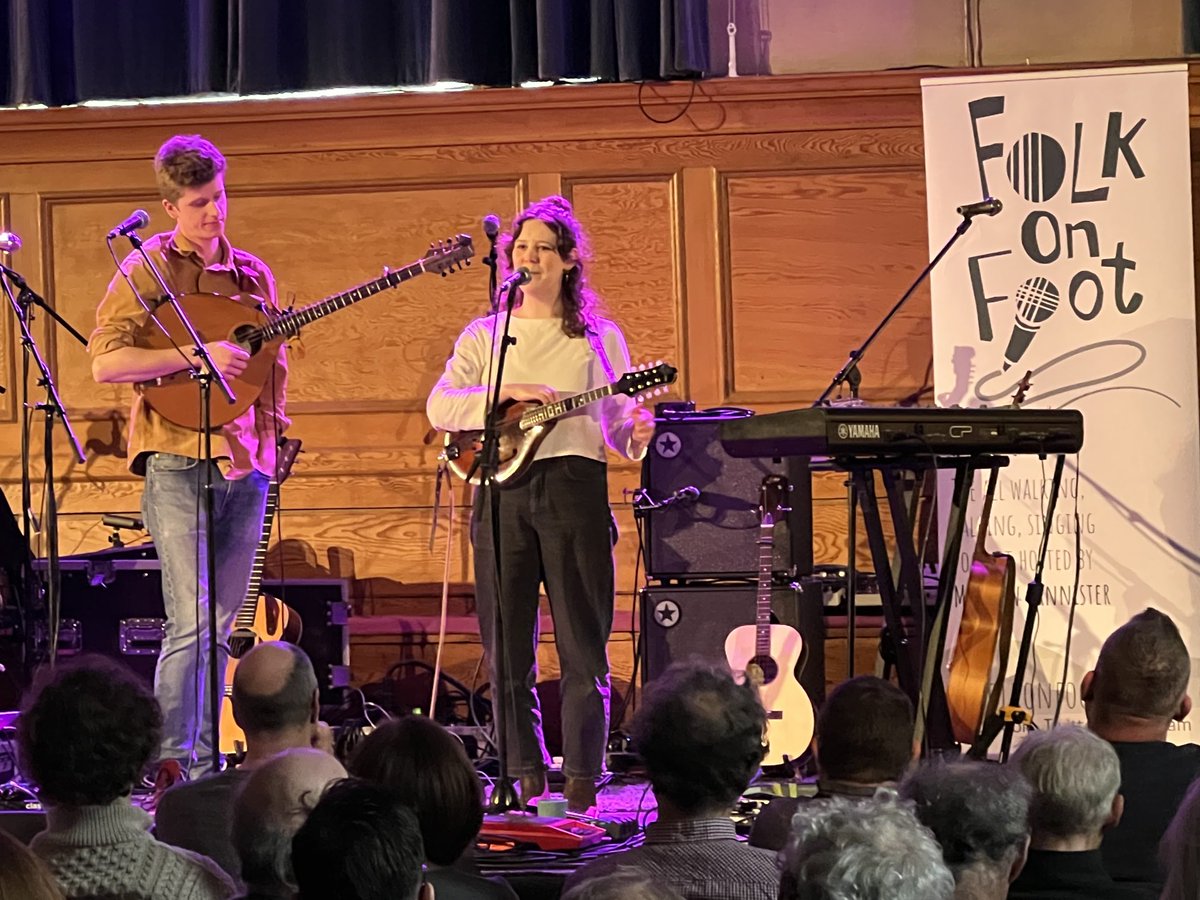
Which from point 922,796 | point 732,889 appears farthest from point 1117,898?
point 732,889

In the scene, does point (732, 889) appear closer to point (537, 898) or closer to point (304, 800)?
point (304, 800)

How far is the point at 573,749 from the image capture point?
15.0ft

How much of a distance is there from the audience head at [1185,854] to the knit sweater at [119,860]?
1.39 meters

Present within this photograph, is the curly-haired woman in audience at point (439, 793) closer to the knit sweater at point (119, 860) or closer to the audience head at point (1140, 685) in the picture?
the knit sweater at point (119, 860)

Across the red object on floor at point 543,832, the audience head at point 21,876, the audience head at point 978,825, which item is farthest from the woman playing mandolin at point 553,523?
the audience head at point 21,876

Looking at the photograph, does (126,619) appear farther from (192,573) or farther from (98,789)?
(98,789)

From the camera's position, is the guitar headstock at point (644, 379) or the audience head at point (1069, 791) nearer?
the audience head at point (1069, 791)

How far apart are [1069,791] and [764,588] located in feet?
8.87

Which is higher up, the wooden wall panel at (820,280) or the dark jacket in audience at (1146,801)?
the wooden wall panel at (820,280)

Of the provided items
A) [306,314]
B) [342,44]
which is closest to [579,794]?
[306,314]

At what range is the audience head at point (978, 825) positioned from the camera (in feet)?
7.39

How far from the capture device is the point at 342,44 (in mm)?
6586

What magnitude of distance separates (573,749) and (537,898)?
42.1 inches

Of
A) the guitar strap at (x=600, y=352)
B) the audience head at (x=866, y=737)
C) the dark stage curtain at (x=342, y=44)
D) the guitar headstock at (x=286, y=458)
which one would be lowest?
the audience head at (x=866, y=737)
